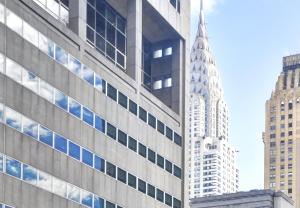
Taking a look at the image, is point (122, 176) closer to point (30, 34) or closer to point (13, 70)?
point (30, 34)

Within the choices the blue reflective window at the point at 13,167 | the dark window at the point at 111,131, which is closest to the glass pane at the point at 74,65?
the dark window at the point at 111,131

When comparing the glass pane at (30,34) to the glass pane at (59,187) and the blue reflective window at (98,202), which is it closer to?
the glass pane at (59,187)

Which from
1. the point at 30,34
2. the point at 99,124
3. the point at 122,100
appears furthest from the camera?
the point at 122,100

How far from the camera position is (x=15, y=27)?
203 feet

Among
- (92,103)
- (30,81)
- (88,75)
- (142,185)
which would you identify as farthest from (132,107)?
(30,81)

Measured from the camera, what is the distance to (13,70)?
200ft

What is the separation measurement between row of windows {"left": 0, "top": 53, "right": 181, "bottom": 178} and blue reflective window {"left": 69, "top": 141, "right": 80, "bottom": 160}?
7.98 feet

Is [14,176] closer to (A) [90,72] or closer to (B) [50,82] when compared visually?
(B) [50,82]

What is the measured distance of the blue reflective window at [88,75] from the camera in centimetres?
7162

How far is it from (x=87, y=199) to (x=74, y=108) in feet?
24.8

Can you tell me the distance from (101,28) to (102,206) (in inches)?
731

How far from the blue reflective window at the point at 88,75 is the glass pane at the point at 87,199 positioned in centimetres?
924

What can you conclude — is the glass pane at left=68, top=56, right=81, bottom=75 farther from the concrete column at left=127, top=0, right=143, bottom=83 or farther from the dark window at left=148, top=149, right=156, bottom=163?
the dark window at left=148, top=149, right=156, bottom=163

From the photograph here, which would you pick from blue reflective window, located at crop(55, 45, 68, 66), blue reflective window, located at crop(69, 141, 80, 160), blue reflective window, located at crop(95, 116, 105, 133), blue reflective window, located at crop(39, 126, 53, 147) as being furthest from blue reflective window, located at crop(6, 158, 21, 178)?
blue reflective window, located at crop(95, 116, 105, 133)
